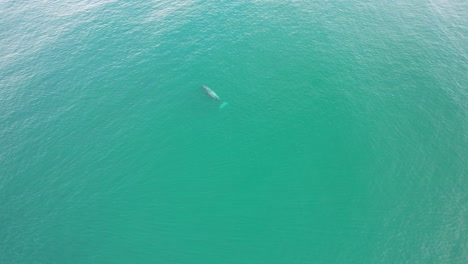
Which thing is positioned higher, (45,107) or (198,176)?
(45,107)

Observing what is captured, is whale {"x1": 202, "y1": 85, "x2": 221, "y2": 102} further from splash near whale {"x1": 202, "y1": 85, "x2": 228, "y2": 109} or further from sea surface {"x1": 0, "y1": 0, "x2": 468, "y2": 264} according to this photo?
sea surface {"x1": 0, "y1": 0, "x2": 468, "y2": 264}

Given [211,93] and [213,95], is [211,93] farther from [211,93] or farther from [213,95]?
[213,95]

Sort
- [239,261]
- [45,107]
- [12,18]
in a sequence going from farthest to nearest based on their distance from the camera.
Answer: [12,18] → [45,107] → [239,261]

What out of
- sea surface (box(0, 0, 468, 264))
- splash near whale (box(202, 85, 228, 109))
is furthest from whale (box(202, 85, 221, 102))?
sea surface (box(0, 0, 468, 264))

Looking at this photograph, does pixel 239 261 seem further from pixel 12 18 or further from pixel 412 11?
pixel 12 18

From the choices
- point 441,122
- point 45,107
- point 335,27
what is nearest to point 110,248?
point 45,107

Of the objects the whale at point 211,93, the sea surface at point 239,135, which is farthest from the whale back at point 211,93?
the sea surface at point 239,135

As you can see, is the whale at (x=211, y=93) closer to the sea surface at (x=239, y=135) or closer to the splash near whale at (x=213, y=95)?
the splash near whale at (x=213, y=95)

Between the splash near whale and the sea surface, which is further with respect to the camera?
the splash near whale

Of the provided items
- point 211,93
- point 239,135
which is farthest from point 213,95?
point 239,135
